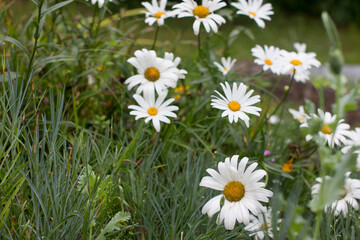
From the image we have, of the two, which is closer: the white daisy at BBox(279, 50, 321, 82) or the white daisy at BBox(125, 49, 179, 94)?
the white daisy at BBox(125, 49, 179, 94)

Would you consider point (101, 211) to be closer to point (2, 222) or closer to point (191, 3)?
point (2, 222)

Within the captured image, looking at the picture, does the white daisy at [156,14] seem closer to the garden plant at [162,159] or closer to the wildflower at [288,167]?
the garden plant at [162,159]

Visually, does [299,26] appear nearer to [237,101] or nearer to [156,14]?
[156,14]

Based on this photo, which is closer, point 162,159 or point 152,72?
point 152,72

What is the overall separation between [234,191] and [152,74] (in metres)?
0.58

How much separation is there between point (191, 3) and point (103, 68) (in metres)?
0.57

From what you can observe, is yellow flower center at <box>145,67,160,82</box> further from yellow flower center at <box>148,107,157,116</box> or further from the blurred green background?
the blurred green background

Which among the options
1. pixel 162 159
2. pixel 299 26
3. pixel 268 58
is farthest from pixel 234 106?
pixel 299 26

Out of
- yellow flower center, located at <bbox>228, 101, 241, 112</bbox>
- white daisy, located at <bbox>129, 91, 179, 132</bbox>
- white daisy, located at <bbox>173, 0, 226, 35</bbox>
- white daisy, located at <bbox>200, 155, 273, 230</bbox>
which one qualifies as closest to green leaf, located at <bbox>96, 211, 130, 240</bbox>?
white daisy, located at <bbox>200, 155, 273, 230</bbox>

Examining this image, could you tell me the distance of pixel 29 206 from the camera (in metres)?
1.39

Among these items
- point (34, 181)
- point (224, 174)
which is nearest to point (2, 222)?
point (34, 181)

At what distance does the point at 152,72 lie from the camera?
1657mm

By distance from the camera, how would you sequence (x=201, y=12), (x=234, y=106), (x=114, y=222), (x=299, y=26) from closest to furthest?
(x=114, y=222) → (x=234, y=106) → (x=201, y=12) → (x=299, y=26)

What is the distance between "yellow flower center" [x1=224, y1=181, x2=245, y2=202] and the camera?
4.31 feet
